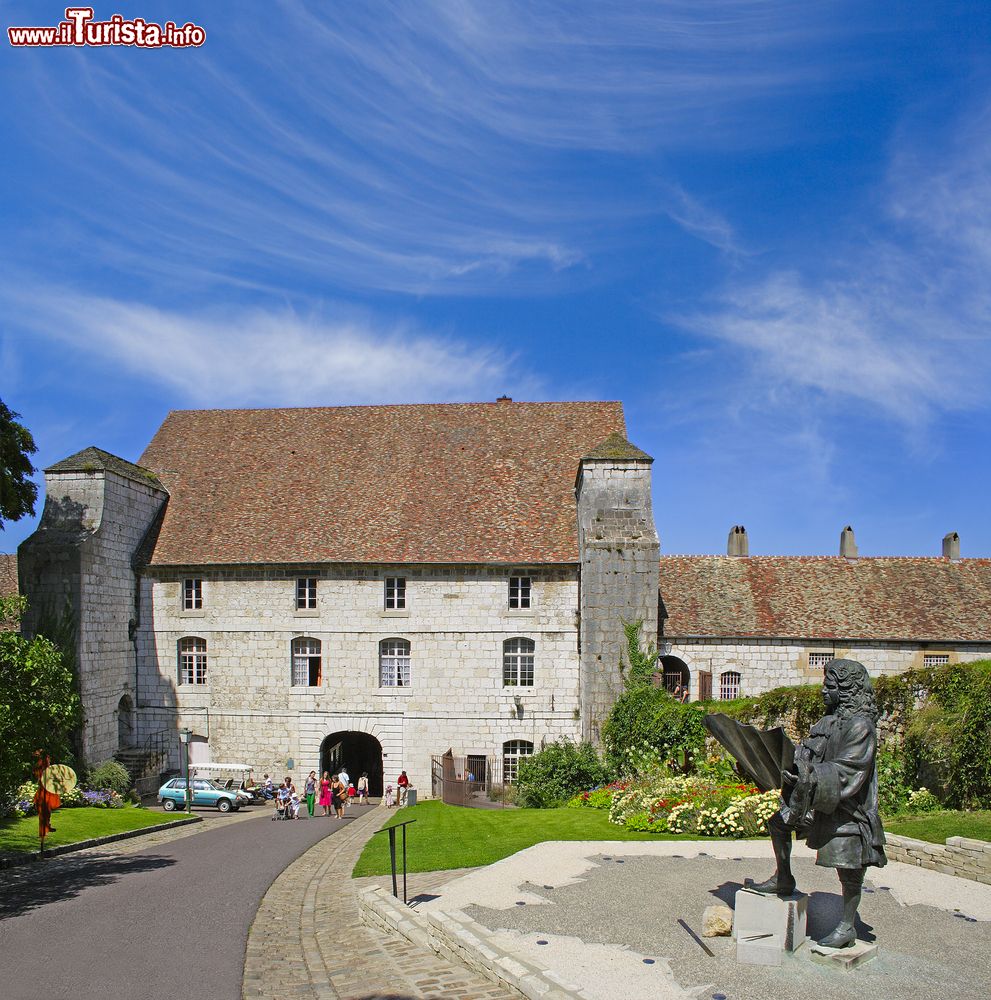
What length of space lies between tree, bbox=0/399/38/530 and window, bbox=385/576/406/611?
35.0 ft

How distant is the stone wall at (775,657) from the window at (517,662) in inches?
177

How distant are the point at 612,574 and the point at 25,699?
15.9 metres

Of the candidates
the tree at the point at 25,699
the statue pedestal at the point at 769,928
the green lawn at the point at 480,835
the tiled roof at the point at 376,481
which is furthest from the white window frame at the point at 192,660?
the statue pedestal at the point at 769,928

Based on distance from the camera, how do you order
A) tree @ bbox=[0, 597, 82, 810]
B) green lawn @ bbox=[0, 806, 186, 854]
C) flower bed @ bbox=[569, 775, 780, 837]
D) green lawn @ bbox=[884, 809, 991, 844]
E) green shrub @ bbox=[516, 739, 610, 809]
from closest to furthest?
green lawn @ bbox=[884, 809, 991, 844] < tree @ bbox=[0, 597, 82, 810] < flower bed @ bbox=[569, 775, 780, 837] < green lawn @ bbox=[0, 806, 186, 854] < green shrub @ bbox=[516, 739, 610, 809]

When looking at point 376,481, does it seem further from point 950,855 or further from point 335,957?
point 950,855

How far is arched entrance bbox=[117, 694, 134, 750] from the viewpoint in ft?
90.1

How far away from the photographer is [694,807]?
53.6 feet

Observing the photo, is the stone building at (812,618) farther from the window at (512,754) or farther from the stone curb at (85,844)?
the stone curb at (85,844)

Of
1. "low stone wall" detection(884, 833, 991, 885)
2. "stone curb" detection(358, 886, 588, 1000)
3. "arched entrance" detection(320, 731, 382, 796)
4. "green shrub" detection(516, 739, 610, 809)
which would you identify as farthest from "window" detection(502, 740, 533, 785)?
"stone curb" detection(358, 886, 588, 1000)

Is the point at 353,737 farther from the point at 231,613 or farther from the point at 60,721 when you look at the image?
the point at 60,721

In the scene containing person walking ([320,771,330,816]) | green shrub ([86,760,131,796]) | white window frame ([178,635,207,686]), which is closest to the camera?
person walking ([320,771,330,816])

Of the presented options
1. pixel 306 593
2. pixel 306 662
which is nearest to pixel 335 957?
pixel 306 662

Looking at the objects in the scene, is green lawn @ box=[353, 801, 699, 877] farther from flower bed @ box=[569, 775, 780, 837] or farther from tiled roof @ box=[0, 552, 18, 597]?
tiled roof @ box=[0, 552, 18, 597]

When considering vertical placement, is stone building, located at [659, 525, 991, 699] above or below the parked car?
above
